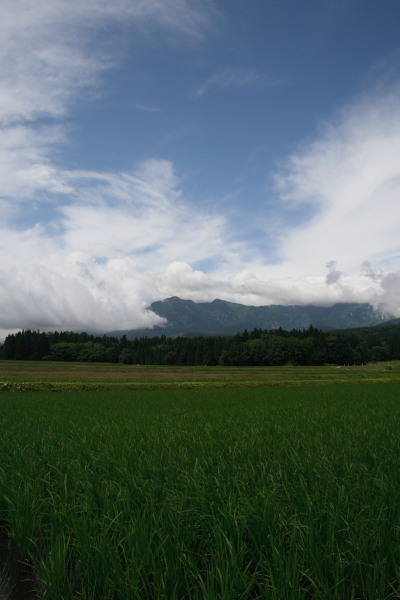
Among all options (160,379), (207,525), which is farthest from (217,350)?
(207,525)

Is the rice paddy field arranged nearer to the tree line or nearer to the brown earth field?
the brown earth field

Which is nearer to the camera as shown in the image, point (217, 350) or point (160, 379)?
point (160, 379)

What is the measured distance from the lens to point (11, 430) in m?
9.12

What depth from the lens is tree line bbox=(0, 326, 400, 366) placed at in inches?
4759

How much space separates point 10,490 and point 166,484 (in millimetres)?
1806

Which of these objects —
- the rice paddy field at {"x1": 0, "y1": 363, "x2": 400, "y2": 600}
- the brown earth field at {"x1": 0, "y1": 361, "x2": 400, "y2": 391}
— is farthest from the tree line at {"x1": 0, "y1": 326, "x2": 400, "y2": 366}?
the rice paddy field at {"x1": 0, "y1": 363, "x2": 400, "y2": 600}

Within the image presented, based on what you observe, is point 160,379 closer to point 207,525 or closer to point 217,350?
point 207,525

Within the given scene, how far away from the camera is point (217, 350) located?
12912cm

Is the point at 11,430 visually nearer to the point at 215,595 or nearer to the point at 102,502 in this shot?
the point at 102,502

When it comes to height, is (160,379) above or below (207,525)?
below

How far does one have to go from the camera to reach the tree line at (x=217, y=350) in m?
121

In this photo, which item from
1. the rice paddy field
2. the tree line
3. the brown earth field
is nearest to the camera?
the rice paddy field

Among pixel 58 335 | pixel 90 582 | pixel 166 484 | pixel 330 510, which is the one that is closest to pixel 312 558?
pixel 330 510

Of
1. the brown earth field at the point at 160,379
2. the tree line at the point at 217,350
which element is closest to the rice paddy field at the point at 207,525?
the brown earth field at the point at 160,379
